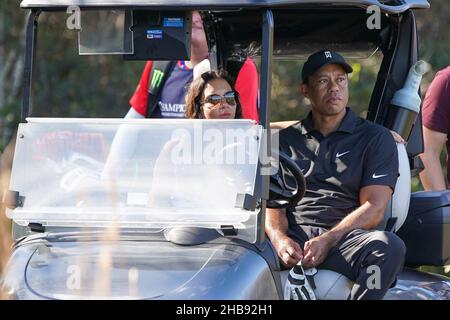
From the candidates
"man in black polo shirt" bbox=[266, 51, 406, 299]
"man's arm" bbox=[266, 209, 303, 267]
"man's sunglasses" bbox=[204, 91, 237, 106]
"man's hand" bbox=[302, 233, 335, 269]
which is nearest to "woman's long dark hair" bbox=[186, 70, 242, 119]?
"man's sunglasses" bbox=[204, 91, 237, 106]

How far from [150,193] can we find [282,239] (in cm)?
78

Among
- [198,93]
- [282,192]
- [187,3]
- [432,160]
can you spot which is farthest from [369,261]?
[432,160]

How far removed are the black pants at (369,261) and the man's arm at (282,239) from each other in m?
0.13

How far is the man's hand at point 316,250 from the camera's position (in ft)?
14.3

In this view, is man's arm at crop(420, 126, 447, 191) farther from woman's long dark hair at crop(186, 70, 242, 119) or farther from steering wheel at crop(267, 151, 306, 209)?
steering wheel at crop(267, 151, 306, 209)

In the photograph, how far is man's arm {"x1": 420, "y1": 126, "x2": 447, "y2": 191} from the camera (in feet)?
18.6

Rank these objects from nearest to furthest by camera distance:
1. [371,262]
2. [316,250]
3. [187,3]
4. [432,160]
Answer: [187,3] → [371,262] → [316,250] → [432,160]

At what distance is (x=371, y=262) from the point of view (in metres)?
4.23

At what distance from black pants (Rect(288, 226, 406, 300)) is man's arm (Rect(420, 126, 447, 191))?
1399 mm

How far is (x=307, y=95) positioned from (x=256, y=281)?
1.47 m

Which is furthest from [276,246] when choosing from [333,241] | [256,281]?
[256,281]

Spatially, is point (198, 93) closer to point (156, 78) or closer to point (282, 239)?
point (282, 239)
